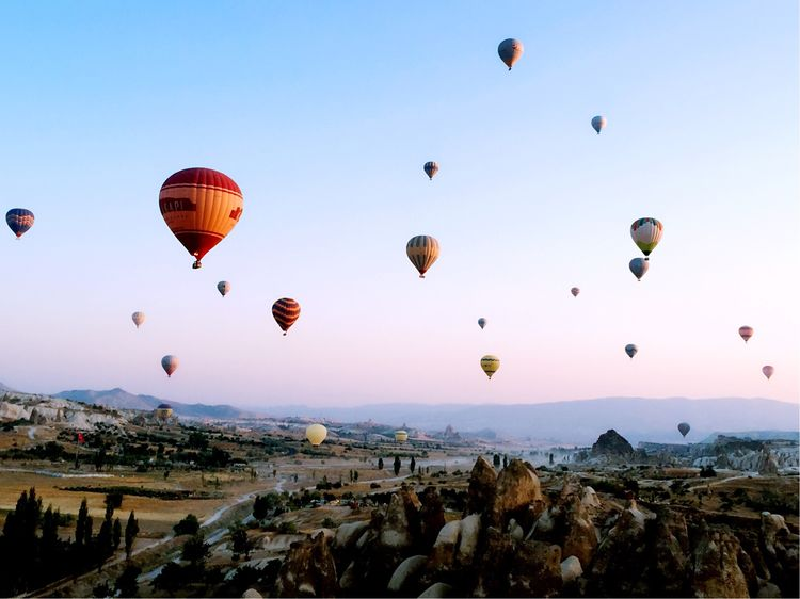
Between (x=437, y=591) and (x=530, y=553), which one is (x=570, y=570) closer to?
(x=530, y=553)

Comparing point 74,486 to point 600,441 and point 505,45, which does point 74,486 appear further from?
point 600,441

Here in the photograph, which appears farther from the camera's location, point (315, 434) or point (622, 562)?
point (315, 434)

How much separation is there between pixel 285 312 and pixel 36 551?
32419 millimetres

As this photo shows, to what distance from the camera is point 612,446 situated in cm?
14550

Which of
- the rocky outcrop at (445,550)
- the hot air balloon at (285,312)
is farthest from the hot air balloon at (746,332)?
the rocky outcrop at (445,550)

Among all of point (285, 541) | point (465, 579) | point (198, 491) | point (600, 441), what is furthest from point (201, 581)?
point (600, 441)

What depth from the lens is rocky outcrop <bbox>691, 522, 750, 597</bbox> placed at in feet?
59.7

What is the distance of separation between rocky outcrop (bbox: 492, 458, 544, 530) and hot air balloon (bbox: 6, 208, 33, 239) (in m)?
75.5

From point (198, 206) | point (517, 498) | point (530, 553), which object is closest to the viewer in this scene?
point (530, 553)

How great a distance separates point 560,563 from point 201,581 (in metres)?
23.6

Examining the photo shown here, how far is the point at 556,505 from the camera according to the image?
74.0 feet

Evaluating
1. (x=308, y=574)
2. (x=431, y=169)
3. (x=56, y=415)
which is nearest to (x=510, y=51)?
(x=431, y=169)

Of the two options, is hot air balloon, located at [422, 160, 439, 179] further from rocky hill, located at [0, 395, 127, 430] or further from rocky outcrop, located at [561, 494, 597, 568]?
rocky hill, located at [0, 395, 127, 430]

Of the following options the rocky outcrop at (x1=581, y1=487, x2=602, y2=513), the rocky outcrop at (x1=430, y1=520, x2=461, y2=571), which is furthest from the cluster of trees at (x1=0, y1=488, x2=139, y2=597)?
the rocky outcrop at (x1=581, y1=487, x2=602, y2=513)
